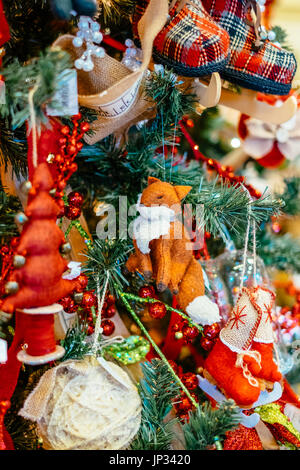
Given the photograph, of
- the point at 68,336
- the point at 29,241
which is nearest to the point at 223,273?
the point at 68,336

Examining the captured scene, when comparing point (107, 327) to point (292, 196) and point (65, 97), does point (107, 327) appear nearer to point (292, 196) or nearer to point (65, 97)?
point (65, 97)

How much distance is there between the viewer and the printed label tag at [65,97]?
448mm

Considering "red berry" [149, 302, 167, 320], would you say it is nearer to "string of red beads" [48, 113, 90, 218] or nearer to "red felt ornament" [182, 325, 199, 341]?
"red felt ornament" [182, 325, 199, 341]

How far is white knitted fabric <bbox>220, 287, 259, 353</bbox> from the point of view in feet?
2.00

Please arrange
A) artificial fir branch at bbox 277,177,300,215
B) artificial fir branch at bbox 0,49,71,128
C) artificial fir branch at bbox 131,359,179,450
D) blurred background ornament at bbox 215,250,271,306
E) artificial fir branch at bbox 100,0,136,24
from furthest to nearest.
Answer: artificial fir branch at bbox 277,177,300,215 → blurred background ornament at bbox 215,250,271,306 → artificial fir branch at bbox 100,0,136,24 → artificial fir branch at bbox 131,359,179,450 → artificial fir branch at bbox 0,49,71,128

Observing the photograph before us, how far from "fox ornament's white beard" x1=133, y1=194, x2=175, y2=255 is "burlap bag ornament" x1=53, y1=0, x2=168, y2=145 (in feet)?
0.48

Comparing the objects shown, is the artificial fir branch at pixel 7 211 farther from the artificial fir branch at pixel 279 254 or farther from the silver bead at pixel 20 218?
the artificial fir branch at pixel 279 254

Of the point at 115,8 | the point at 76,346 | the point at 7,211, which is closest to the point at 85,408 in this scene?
the point at 76,346

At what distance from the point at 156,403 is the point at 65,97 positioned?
0.41m

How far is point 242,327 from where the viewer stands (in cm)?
61

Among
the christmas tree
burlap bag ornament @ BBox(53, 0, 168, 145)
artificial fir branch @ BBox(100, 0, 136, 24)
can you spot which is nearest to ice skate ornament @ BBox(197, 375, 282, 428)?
the christmas tree

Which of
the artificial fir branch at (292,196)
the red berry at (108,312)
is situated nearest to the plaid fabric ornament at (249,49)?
the artificial fir branch at (292,196)

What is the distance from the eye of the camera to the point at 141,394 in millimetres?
582

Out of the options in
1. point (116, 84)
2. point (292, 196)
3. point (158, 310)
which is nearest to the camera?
point (116, 84)
